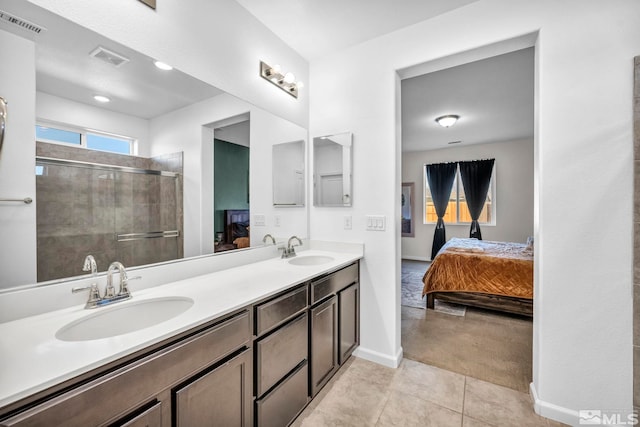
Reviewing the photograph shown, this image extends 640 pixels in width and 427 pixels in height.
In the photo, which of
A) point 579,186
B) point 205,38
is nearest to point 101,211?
point 205,38

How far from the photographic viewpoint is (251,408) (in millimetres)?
1238

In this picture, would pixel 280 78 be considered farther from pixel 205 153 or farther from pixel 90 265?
pixel 90 265

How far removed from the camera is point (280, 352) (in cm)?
141

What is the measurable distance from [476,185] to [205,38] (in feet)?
18.9

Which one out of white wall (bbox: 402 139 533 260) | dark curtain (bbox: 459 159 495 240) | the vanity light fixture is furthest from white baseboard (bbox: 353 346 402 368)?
white wall (bbox: 402 139 533 260)

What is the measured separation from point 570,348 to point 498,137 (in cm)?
473

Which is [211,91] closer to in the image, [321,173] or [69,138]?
[69,138]

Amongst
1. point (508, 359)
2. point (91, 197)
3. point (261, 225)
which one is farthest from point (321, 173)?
point (508, 359)

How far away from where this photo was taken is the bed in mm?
3074

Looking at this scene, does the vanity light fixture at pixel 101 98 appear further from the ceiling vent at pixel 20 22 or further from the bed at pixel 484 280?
the bed at pixel 484 280

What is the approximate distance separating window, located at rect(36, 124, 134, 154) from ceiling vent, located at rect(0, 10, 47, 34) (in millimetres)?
357

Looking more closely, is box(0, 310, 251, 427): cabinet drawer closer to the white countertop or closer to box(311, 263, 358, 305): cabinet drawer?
the white countertop

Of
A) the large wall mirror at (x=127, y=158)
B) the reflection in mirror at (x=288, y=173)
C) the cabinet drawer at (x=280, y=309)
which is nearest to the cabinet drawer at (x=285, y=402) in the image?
the cabinet drawer at (x=280, y=309)

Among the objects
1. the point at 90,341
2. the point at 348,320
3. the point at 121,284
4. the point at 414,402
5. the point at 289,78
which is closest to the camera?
the point at 90,341
